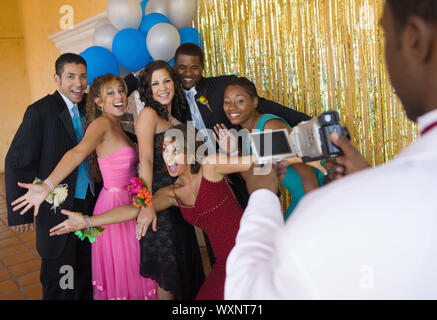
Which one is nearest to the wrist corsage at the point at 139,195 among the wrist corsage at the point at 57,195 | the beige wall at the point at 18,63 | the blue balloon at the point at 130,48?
the wrist corsage at the point at 57,195

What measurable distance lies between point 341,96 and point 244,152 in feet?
3.89

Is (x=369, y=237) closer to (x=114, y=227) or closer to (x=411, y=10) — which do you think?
(x=411, y=10)

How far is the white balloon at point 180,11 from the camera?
340cm

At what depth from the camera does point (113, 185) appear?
233cm

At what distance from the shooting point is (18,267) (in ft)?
11.3

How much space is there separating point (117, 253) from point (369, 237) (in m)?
2.02

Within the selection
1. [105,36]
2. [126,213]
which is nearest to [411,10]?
[126,213]

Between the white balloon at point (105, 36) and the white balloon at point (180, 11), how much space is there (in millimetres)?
568

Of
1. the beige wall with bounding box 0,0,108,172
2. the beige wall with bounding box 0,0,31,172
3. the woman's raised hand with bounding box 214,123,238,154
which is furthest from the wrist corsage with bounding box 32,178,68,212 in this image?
the beige wall with bounding box 0,0,31,172

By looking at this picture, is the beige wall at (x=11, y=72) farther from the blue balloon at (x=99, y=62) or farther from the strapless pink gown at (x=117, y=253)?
the strapless pink gown at (x=117, y=253)

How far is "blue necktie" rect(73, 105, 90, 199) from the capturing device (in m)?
2.45

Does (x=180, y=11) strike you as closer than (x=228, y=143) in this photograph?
No

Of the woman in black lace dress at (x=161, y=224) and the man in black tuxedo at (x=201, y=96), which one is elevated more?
the man in black tuxedo at (x=201, y=96)

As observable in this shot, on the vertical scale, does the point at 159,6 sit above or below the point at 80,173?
above
